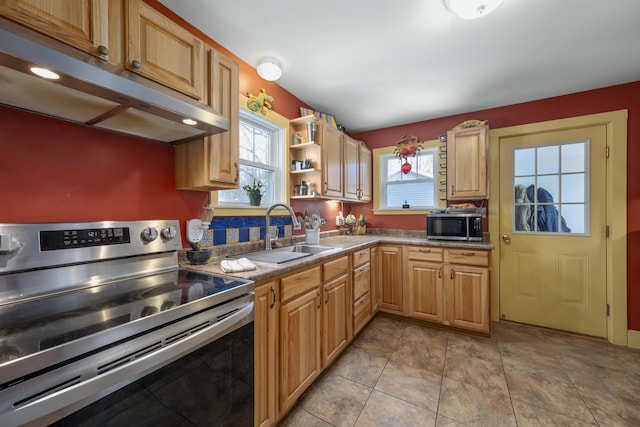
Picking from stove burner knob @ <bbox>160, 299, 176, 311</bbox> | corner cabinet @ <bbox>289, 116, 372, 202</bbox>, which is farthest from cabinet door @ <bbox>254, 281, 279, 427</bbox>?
corner cabinet @ <bbox>289, 116, 372, 202</bbox>

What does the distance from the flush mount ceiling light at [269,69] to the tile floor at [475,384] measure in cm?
238

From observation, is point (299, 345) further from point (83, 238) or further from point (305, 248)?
point (83, 238)

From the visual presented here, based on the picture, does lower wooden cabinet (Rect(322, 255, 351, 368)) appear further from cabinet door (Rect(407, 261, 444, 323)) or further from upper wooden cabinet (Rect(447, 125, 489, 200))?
upper wooden cabinet (Rect(447, 125, 489, 200))

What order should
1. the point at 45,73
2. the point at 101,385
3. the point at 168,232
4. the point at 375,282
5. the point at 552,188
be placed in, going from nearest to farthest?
1. the point at 101,385
2. the point at 45,73
3. the point at 168,232
4. the point at 552,188
5. the point at 375,282

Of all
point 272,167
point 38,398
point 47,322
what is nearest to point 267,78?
point 272,167

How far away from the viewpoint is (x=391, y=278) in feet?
9.29

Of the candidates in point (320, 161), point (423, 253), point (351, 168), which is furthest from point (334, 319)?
point (351, 168)

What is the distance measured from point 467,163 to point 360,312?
196cm

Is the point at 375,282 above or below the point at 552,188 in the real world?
below

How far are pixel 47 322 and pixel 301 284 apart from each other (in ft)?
Answer: 3.51

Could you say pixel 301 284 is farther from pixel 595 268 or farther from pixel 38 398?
pixel 595 268

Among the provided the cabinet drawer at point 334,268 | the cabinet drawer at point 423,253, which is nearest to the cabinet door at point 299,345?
the cabinet drawer at point 334,268

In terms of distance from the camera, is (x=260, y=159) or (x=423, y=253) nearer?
(x=260, y=159)

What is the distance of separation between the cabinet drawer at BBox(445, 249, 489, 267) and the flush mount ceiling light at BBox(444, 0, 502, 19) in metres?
1.90
